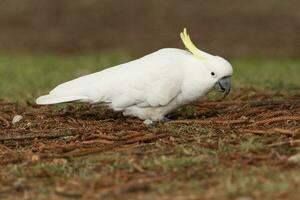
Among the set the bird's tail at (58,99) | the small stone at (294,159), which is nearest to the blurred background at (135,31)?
the bird's tail at (58,99)

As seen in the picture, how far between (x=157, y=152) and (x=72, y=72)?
545 cm

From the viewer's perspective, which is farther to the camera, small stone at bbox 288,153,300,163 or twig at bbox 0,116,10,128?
twig at bbox 0,116,10,128

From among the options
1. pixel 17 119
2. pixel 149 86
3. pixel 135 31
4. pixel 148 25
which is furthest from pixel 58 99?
pixel 148 25

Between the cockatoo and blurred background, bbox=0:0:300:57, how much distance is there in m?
7.17

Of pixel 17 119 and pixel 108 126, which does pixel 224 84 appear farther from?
pixel 17 119

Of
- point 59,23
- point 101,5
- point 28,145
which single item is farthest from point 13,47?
point 28,145

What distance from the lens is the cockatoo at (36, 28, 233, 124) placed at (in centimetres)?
491

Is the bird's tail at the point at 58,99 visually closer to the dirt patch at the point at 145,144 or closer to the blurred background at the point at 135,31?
the dirt patch at the point at 145,144

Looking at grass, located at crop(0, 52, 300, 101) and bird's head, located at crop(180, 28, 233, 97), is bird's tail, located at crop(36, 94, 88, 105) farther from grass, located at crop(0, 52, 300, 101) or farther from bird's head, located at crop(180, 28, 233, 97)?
grass, located at crop(0, 52, 300, 101)

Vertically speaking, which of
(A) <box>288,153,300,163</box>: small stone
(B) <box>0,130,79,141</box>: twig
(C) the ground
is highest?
(B) <box>0,130,79,141</box>: twig

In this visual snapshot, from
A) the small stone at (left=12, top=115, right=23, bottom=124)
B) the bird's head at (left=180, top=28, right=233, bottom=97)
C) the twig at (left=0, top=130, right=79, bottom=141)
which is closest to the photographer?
the twig at (left=0, top=130, right=79, bottom=141)

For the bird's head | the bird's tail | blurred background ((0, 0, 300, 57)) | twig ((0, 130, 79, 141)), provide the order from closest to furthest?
twig ((0, 130, 79, 141))
the bird's head
the bird's tail
blurred background ((0, 0, 300, 57))

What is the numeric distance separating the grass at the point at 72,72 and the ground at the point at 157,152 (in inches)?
44.0

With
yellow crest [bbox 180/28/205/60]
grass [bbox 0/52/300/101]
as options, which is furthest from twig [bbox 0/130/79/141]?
grass [bbox 0/52/300/101]
